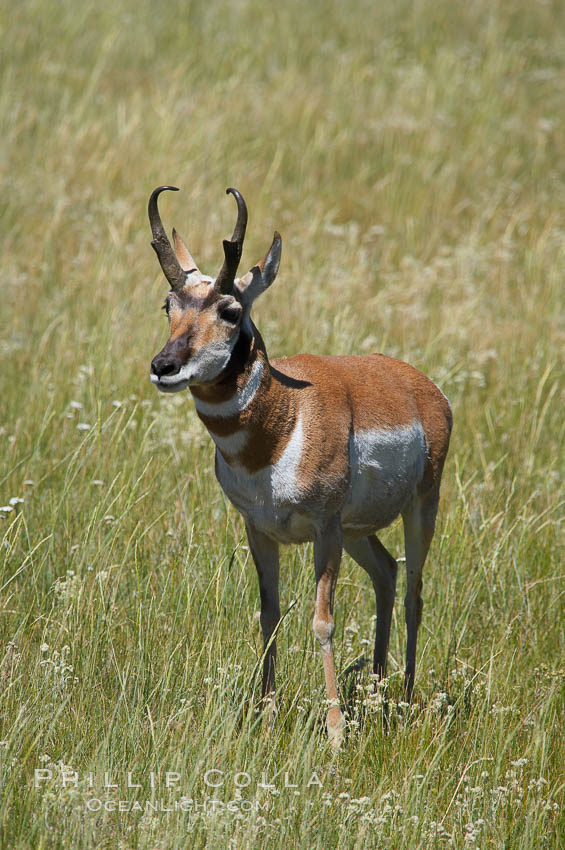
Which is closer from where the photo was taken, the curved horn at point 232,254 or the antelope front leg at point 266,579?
the curved horn at point 232,254

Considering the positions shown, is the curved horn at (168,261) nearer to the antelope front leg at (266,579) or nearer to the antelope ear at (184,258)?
the antelope ear at (184,258)

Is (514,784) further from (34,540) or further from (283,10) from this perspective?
(283,10)

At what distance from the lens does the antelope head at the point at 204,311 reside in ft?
13.3

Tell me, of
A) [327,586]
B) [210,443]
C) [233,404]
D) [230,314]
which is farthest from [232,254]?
[210,443]

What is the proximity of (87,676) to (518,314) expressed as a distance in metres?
6.18

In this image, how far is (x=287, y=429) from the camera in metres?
4.50

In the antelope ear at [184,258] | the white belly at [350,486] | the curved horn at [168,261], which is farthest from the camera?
the antelope ear at [184,258]

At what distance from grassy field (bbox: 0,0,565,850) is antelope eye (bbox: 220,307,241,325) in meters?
1.30

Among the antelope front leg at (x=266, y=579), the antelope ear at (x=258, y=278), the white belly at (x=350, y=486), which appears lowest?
the antelope front leg at (x=266, y=579)

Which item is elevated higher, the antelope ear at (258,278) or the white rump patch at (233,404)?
the antelope ear at (258,278)

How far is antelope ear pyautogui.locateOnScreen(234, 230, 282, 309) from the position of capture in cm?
437

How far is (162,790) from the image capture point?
3.87 meters

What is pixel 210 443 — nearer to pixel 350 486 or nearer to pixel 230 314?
pixel 350 486

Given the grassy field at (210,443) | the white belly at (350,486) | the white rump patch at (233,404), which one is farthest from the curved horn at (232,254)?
the grassy field at (210,443)
